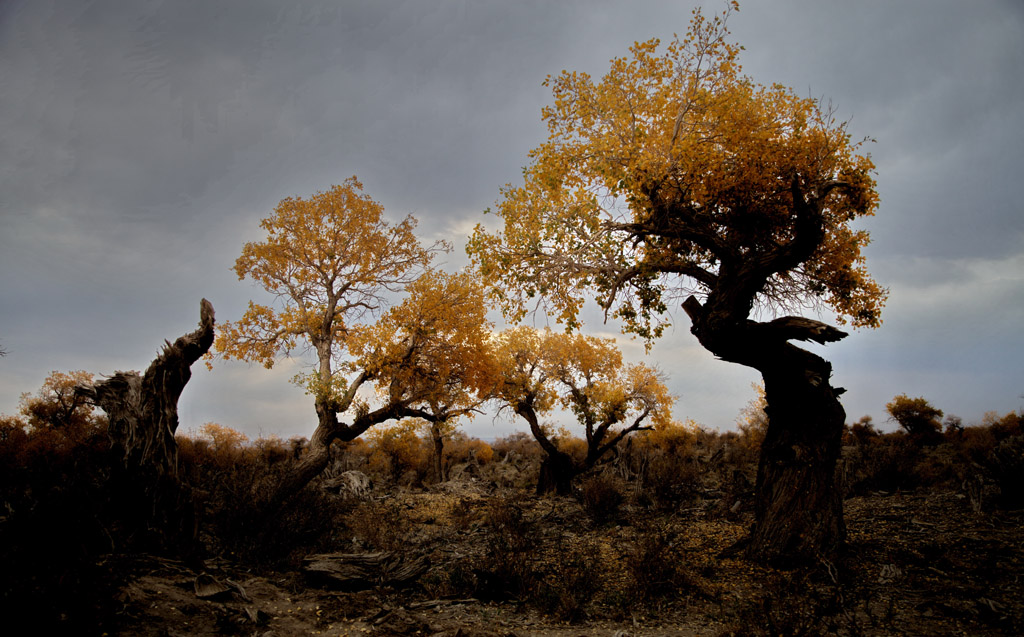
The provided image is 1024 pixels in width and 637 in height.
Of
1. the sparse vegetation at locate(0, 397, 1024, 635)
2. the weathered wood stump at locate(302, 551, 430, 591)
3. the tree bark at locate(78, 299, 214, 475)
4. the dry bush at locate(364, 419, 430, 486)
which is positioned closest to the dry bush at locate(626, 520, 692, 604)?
the sparse vegetation at locate(0, 397, 1024, 635)

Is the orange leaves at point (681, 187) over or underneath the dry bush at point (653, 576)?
over

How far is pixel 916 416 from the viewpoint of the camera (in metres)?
21.1

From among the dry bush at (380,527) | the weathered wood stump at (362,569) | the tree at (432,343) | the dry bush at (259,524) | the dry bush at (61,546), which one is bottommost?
the dry bush at (380,527)

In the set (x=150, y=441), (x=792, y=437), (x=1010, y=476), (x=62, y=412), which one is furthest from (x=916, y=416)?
(x=62, y=412)

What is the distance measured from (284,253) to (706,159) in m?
12.7

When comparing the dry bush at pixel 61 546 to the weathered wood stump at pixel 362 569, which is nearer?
the dry bush at pixel 61 546

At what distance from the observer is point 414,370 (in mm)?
15023

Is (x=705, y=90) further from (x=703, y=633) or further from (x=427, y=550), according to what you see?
(x=427, y=550)

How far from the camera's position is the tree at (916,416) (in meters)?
20.8

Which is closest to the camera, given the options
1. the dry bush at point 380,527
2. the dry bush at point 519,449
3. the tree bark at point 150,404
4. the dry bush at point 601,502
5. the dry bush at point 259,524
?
the tree bark at point 150,404

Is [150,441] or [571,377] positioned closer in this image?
[150,441]

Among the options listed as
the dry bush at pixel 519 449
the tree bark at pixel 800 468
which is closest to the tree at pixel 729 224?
the tree bark at pixel 800 468

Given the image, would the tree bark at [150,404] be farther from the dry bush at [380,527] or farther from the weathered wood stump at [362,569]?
the dry bush at [380,527]

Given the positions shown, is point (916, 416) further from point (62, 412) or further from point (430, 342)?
point (62, 412)
